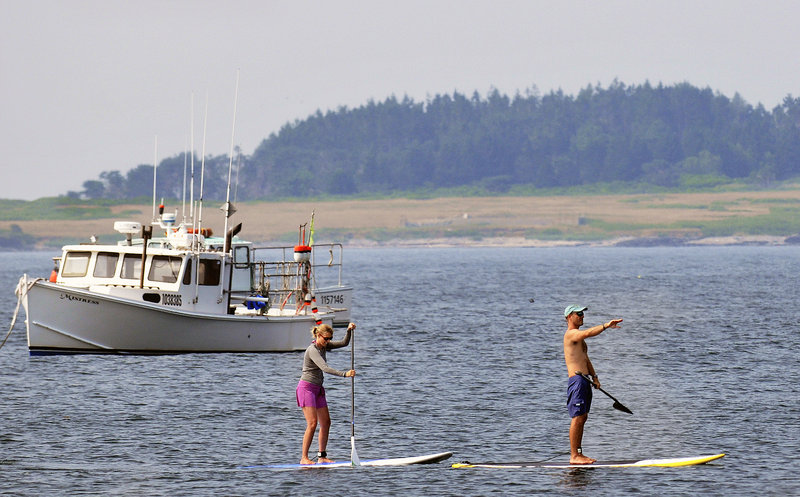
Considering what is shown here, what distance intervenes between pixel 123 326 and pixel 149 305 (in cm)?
122

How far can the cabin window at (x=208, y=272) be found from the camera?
37.9 meters

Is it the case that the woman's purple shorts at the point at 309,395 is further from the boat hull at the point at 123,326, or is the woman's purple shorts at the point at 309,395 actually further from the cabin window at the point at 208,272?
the cabin window at the point at 208,272

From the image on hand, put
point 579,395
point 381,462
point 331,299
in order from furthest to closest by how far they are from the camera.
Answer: point 331,299
point 381,462
point 579,395

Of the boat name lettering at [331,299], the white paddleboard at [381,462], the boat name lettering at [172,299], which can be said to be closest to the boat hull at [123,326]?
the boat name lettering at [172,299]

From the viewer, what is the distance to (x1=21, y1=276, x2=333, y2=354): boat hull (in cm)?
3597

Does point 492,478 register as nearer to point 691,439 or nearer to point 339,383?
point 691,439

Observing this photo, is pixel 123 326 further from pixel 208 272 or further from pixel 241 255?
pixel 241 255

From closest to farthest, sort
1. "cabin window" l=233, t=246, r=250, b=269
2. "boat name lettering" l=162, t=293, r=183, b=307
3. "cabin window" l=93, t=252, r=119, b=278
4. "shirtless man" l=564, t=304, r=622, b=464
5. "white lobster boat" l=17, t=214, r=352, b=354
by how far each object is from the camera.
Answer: "shirtless man" l=564, t=304, r=622, b=464, "white lobster boat" l=17, t=214, r=352, b=354, "boat name lettering" l=162, t=293, r=183, b=307, "cabin window" l=93, t=252, r=119, b=278, "cabin window" l=233, t=246, r=250, b=269

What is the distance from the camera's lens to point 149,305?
36.2m

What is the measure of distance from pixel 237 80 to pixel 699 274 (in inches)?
3918

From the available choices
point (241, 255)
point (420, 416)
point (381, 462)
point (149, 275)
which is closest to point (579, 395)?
point (381, 462)

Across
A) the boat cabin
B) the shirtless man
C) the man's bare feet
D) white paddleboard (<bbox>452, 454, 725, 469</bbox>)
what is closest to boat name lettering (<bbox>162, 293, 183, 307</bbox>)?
the boat cabin

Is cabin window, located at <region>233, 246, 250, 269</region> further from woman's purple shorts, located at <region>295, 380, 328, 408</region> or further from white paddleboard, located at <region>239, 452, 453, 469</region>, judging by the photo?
woman's purple shorts, located at <region>295, 380, 328, 408</region>

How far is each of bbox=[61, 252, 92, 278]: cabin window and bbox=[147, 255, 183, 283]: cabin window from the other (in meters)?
2.07
